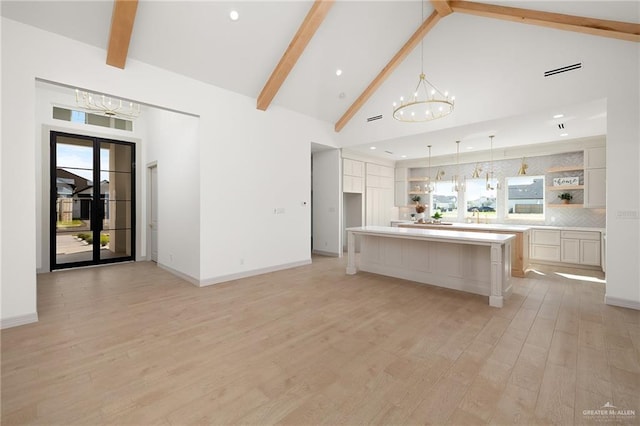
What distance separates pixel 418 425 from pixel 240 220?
426cm

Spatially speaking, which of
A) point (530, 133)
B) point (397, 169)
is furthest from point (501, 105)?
point (397, 169)

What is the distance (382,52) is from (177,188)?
15.6ft

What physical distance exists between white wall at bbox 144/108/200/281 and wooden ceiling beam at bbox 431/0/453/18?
14.2ft

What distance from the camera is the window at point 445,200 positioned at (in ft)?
28.6

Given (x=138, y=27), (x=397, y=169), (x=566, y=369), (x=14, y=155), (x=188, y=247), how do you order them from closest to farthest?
(x=566, y=369) → (x=14, y=155) → (x=138, y=27) → (x=188, y=247) → (x=397, y=169)

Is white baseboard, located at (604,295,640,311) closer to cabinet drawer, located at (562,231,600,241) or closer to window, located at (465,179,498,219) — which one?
cabinet drawer, located at (562,231,600,241)

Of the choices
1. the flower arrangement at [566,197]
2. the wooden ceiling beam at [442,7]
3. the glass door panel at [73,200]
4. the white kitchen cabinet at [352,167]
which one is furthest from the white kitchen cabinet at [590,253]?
the glass door panel at [73,200]

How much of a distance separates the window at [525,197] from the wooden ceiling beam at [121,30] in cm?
849

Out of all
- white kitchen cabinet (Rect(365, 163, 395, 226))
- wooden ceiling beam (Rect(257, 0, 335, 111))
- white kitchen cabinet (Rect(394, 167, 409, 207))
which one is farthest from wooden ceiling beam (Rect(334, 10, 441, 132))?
white kitchen cabinet (Rect(394, 167, 409, 207))

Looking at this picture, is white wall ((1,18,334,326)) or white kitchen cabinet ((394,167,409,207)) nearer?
white wall ((1,18,334,326))

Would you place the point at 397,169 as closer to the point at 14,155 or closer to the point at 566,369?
the point at 566,369

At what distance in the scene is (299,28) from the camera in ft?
14.5

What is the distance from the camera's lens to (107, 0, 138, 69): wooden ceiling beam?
3.25 m

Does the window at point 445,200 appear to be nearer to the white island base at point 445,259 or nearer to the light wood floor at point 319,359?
the white island base at point 445,259
